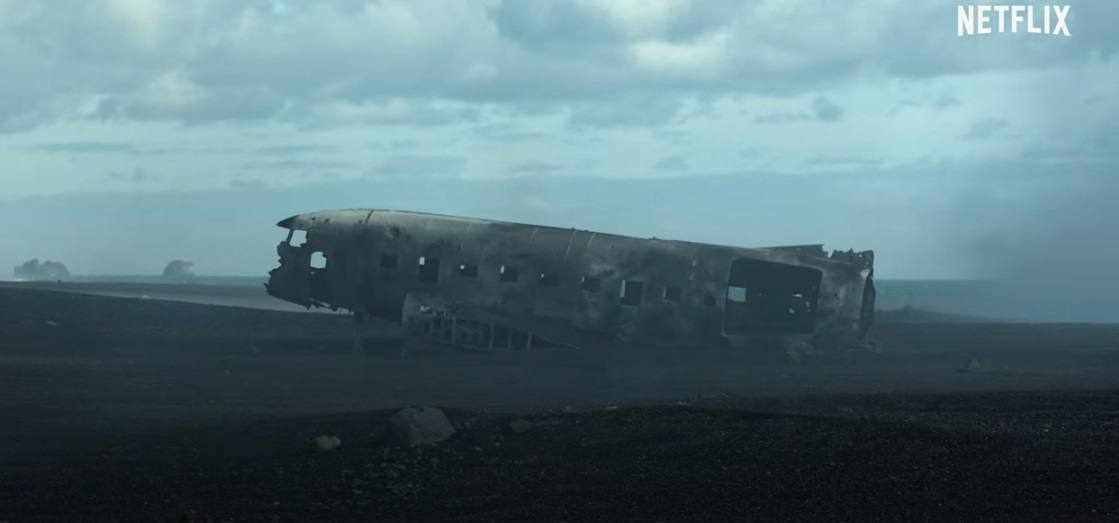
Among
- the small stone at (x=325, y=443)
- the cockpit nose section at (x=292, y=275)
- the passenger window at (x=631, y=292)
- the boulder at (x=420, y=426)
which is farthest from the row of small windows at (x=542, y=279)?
the small stone at (x=325, y=443)

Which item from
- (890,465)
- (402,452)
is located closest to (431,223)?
(402,452)

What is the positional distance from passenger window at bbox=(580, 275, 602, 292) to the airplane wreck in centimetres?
3

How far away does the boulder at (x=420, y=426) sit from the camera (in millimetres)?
17172

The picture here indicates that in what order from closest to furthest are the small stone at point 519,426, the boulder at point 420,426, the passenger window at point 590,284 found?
the boulder at point 420,426 < the small stone at point 519,426 < the passenger window at point 590,284

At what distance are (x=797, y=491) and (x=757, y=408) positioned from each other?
22.1 feet

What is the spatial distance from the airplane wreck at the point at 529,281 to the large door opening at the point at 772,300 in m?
1.86

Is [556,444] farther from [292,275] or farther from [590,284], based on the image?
[292,275]

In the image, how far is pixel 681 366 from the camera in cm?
3288

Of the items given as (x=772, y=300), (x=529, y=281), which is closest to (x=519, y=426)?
(x=529, y=281)

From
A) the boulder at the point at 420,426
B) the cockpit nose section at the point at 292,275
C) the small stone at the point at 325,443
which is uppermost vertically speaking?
the cockpit nose section at the point at 292,275

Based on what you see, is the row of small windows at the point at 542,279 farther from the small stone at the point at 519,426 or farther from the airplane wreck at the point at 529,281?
the small stone at the point at 519,426

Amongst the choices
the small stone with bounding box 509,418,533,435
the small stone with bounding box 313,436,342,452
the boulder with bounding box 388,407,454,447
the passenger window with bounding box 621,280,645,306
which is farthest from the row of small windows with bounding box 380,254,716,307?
the small stone with bounding box 313,436,342,452

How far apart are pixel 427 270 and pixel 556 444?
59.4 feet

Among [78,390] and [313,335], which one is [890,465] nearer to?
[78,390]
